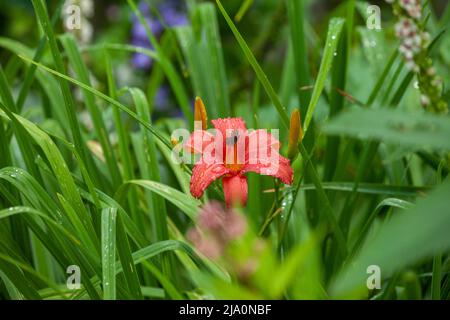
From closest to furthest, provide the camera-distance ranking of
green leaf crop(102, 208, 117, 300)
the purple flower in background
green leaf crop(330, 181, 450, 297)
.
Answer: green leaf crop(330, 181, 450, 297) < green leaf crop(102, 208, 117, 300) < the purple flower in background

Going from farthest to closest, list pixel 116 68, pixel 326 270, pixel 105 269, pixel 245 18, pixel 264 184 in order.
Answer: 1. pixel 245 18
2. pixel 116 68
3. pixel 264 184
4. pixel 326 270
5. pixel 105 269

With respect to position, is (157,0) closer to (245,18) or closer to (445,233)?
(245,18)

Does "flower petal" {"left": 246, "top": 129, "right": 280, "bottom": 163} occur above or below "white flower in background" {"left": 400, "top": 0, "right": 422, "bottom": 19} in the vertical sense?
below

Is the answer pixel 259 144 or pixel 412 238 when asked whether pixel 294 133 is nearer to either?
pixel 259 144

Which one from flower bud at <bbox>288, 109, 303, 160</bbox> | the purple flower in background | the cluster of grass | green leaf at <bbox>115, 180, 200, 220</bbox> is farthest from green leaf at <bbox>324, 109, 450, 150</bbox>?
the purple flower in background

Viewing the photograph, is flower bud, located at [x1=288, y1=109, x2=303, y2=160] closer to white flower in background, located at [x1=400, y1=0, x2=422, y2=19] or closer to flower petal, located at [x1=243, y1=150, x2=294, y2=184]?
flower petal, located at [x1=243, y1=150, x2=294, y2=184]
